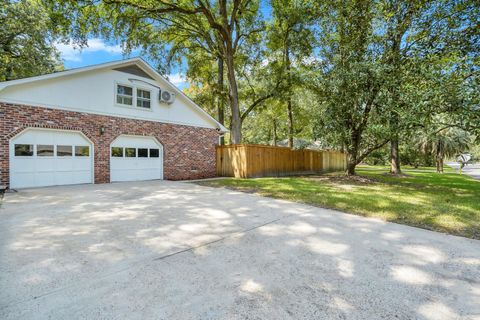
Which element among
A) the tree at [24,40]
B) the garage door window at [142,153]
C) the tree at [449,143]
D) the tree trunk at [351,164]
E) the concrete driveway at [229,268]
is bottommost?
the concrete driveway at [229,268]

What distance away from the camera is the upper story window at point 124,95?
1043 cm

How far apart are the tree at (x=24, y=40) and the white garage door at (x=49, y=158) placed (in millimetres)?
9336

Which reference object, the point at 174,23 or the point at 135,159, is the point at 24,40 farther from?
the point at 135,159

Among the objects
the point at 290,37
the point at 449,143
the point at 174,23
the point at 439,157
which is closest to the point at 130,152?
the point at 174,23

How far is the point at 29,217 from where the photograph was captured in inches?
180

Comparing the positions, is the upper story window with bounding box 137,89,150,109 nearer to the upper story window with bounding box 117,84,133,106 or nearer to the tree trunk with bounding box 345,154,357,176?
the upper story window with bounding box 117,84,133,106

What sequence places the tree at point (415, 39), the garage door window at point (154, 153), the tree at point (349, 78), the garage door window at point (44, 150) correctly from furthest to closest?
the garage door window at point (154, 153)
the tree at point (349, 78)
the garage door window at point (44, 150)
the tree at point (415, 39)

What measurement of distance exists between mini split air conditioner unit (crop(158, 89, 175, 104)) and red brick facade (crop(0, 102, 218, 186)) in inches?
45.1

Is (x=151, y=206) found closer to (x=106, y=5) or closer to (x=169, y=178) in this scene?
(x=169, y=178)

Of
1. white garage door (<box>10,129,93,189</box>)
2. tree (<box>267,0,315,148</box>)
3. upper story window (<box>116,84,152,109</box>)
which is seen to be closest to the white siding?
upper story window (<box>116,84,152,109</box>)

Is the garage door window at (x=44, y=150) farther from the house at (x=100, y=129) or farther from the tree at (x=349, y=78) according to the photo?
the tree at (x=349, y=78)

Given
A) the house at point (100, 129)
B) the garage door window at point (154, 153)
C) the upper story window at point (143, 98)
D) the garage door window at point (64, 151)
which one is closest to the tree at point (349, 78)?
the house at point (100, 129)

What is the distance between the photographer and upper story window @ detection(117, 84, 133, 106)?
10.4m

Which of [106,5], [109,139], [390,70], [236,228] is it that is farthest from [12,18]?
[390,70]
